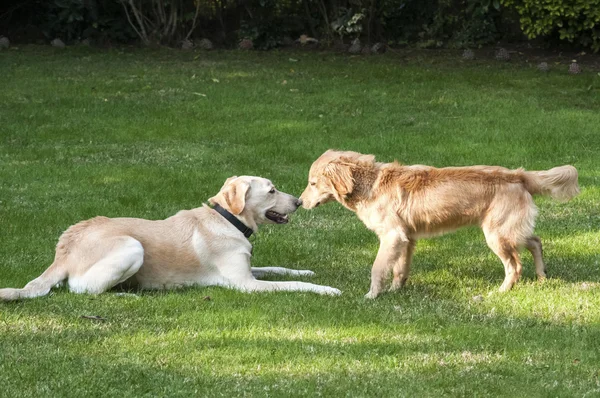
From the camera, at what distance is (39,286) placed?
22.4 ft

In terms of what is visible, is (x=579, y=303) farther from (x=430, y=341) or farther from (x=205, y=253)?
(x=205, y=253)

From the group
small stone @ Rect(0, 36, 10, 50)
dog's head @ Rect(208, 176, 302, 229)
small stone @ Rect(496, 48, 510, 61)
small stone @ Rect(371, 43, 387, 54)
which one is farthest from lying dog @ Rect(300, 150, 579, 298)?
small stone @ Rect(0, 36, 10, 50)

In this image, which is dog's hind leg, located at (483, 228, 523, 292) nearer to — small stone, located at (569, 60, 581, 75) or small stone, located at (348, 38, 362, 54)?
small stone, located at (569, 60, 581, 75)

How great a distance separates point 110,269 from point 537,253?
3224mm

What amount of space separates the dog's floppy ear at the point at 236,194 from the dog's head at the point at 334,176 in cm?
49

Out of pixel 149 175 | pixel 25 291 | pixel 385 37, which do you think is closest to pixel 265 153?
pixel 149 175

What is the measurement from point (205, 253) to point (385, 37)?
14676mm

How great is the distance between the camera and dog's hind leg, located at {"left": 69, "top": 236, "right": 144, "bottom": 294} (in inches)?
271

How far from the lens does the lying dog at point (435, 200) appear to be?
692 cm

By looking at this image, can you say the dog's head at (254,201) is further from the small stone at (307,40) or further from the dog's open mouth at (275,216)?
the small stone at (307,40)

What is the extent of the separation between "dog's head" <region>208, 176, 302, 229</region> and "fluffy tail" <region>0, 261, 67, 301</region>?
1351 millimetres

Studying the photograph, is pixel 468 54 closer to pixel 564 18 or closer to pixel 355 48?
pixel 564 18

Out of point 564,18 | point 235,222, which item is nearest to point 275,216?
point 235,222

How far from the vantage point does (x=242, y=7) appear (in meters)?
22.1
